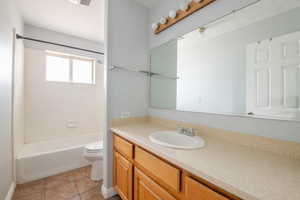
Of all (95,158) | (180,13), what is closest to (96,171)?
(95,158)

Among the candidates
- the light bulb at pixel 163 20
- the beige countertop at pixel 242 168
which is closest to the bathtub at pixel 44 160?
the beige countertop at pixel 242 168

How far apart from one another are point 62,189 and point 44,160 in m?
0.56

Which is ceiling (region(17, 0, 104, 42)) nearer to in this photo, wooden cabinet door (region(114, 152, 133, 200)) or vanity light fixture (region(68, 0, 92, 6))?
vanity light fixture (region(68, 0, 92, 6))

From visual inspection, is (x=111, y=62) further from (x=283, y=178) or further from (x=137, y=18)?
(x=283, y=178)

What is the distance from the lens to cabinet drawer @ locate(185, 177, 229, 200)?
571 mm

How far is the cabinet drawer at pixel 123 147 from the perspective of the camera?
120 centimetres

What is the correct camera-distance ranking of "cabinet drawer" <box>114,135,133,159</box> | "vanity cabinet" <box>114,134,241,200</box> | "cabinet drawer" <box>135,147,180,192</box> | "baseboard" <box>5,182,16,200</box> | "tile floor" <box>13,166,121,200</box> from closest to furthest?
"vanity cabinet" <box>114,134,241,200</box> → "cabinet drawer" <box>135,147,180,192</box> → "cabinet drawer" <box>114,135,133,159</box> → "baseboard" <box>5,182,16,200</box> → "tile floor" <box>13,166,121,200</box>

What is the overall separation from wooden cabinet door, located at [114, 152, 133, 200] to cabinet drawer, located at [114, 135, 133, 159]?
62 millimetres

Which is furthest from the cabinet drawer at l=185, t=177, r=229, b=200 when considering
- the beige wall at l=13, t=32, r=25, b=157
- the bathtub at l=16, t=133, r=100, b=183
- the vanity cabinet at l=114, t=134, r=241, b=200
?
the beige wall at l=13, t=32, r=25, b=157

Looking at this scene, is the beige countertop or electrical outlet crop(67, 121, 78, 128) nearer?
the beige countertop

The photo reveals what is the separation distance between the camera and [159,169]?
0.87 m

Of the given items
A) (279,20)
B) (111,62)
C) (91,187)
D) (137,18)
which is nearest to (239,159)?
(279,20)

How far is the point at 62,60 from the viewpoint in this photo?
2852 millimetres

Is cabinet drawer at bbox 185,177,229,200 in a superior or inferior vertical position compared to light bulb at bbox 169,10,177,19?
inferior
